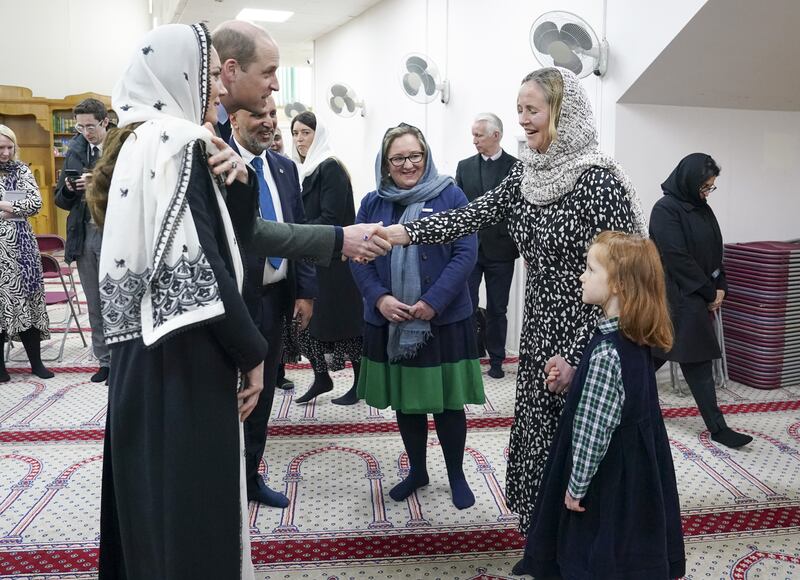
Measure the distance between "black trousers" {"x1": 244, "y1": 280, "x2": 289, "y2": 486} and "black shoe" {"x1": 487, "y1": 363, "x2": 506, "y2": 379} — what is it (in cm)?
230

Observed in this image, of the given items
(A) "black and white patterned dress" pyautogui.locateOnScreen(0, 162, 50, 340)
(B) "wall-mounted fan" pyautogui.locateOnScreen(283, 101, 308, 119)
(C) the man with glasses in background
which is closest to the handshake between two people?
(C) the man with glasses in background

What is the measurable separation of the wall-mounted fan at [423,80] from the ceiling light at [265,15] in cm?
266

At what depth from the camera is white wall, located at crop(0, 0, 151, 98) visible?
39.5 feet

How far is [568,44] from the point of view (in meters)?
4.48

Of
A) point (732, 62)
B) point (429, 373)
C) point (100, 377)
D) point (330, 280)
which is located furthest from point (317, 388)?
point (732, 62)

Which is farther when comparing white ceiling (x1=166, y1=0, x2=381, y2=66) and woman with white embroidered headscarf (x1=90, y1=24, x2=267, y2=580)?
white ceiling (x1=166, y1=0, x2=381, y2=66)

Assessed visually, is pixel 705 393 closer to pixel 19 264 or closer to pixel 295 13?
pixel 19 264

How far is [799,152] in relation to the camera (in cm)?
521

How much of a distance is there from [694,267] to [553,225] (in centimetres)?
202

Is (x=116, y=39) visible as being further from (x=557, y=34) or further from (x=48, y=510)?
(x=48, y=510)

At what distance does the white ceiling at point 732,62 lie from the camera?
4043mm

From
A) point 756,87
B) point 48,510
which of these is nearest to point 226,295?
point 48,510

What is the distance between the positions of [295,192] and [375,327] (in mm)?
632

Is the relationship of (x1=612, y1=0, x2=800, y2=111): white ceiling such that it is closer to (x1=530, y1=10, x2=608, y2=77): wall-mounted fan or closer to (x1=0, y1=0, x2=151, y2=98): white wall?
(x1=530, y1=10, x2=608, y2=77): wall-mounted fan
